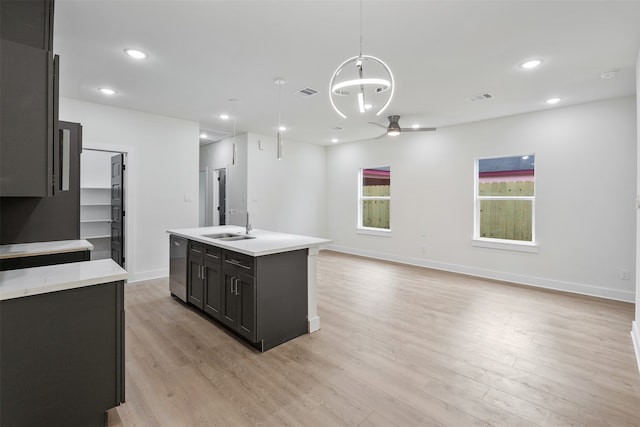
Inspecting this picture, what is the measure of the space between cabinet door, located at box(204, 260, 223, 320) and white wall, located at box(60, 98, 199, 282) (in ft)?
7.41

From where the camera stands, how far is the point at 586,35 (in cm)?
259

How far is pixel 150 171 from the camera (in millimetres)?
5043

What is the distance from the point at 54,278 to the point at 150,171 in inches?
147

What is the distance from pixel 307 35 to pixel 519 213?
14.7 ft

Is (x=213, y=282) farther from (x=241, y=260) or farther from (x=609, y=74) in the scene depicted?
(x=609, y=74)

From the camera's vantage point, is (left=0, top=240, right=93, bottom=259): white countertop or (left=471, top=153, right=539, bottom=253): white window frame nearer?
(left=0, top=240, right=93, bottom=259): white countertop

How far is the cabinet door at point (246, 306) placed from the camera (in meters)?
2.67

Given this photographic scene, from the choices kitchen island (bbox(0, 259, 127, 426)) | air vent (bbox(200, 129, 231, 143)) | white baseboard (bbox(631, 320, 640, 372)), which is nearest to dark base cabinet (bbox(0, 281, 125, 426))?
kitchen island (bbox(0, 259, 127, 426))

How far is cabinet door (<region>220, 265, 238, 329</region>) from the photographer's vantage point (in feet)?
9.61

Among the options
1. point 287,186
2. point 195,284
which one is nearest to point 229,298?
point 195,284

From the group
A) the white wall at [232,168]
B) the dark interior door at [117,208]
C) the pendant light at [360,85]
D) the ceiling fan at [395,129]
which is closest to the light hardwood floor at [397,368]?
the dark interior door at [117,208]

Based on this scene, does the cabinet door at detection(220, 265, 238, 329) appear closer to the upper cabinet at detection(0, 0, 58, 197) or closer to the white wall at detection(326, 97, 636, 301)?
the upper cabinet at detection(0, 0, 58, 197)

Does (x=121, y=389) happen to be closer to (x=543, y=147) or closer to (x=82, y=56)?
(x=82, y=56)

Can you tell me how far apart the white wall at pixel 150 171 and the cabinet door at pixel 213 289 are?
2.26 meters
